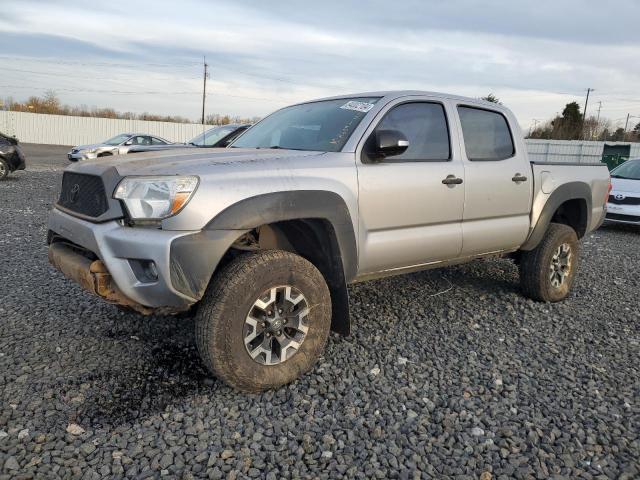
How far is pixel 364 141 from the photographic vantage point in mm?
3457

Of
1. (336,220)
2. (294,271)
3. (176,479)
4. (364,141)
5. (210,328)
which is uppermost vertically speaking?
(364,141)

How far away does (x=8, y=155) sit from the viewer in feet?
45.0

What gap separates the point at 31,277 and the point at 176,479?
11.9 ft

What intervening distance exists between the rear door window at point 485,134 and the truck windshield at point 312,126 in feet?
2.98

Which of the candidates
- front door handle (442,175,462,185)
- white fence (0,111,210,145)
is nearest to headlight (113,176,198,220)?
front door handle (442,175,462,185)

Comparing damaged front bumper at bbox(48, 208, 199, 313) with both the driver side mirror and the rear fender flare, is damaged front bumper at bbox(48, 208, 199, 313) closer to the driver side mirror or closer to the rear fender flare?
the driver side mirror

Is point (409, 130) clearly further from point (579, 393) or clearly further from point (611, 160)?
point (611, 160)

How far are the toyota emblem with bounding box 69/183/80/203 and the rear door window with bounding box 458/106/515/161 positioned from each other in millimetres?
2868

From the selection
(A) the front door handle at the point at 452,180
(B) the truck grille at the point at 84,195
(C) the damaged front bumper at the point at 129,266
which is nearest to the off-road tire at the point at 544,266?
(A) the front door handle at the point at 452,180

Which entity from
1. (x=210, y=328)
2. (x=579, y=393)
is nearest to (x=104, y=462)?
(x=210, y=328)

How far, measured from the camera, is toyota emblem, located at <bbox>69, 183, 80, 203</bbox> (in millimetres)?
3170

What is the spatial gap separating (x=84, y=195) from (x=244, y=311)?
1.21m

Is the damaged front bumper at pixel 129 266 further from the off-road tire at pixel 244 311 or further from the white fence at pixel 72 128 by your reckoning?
the white fence at pixel 72 128

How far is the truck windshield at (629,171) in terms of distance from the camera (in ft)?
35.7
